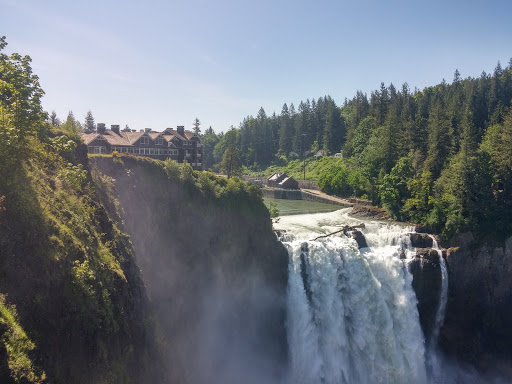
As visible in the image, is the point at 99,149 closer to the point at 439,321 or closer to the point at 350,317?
the point at 350,317

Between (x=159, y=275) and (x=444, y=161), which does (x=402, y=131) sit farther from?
(x=159, y=275)

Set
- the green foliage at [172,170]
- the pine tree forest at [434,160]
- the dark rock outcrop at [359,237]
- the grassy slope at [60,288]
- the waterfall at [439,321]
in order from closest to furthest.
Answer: the grassy slope at [60,288] < the green foliage at [172,170] < the waterfall at [439,321] < the dark rock outcrop at [359,237] < the pine tree forest at [434,160]

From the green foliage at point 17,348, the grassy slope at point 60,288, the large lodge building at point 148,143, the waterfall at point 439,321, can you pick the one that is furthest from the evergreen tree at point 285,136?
the green foliage at point 17,348

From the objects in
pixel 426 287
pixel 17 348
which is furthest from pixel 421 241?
pixel 17 348

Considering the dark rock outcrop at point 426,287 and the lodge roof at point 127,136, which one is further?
the lodge roof at point 127,136

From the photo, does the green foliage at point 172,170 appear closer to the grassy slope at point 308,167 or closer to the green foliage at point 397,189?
the green foliage at point 397,189

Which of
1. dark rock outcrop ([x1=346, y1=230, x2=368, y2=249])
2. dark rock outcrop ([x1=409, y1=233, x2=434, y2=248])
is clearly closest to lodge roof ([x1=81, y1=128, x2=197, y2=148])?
dark rock outcrop ([x1=346, y1=230, x2=368, y2=249])

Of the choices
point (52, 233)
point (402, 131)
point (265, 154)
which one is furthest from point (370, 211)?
point (265, 154)

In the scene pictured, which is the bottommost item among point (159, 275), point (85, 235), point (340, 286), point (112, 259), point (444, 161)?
point (340, 286)
